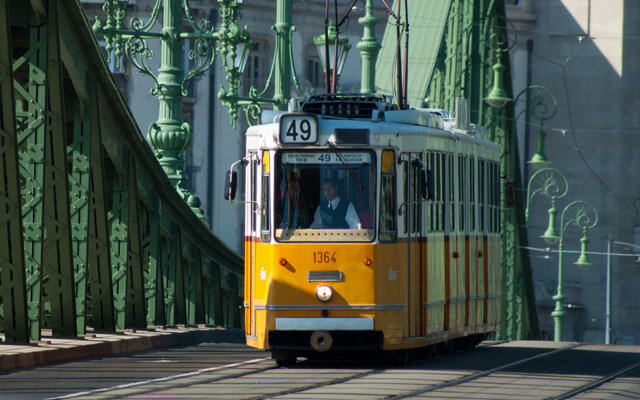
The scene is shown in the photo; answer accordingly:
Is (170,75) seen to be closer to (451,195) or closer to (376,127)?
(451,195)

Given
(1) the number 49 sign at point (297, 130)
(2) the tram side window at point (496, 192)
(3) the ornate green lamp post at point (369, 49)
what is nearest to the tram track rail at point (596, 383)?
(1) the number 49 sign at point (297, 130)

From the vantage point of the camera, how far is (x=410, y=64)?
43.9m

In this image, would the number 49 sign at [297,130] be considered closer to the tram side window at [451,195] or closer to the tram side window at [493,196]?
the tram side window at [451,195]

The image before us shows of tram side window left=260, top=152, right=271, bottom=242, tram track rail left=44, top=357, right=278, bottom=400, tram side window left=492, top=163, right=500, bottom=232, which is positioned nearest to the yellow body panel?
tram side window left=260, top=152, right=271, bottom=242

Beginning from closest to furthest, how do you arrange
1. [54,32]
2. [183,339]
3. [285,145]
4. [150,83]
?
[285,145] < [54,32] < [183,339] < [150,83]

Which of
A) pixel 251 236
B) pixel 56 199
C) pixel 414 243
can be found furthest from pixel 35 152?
pixel 414 243

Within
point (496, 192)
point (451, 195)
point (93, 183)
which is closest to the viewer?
point (451, 195)

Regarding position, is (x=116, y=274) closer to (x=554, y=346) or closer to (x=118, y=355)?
(x=118, y=355)

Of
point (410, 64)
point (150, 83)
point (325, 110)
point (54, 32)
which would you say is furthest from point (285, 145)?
point (150, 83)

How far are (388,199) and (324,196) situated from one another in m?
0.67

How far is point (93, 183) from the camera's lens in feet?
67.4

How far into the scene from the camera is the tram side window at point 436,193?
18.0 m

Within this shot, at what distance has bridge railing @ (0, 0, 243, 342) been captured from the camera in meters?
16.9

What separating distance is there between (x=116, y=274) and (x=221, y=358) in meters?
4.23
